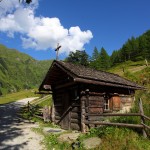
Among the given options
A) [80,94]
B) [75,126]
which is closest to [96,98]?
[80,94]

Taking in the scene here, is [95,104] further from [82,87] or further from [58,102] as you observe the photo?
[58,102]

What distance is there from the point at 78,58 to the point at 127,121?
6539 centimetres

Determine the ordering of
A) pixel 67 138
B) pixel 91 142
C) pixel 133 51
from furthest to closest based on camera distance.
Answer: pixel 133 51
pixel 67 138
pixel 91 142

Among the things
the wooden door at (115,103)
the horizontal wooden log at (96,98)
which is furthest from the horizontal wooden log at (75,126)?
the wooden door at (115,103)

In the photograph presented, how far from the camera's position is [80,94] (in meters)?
17.8

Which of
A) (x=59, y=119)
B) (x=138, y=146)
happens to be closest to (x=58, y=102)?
(x=59, y=119)

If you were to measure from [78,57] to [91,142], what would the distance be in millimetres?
65632

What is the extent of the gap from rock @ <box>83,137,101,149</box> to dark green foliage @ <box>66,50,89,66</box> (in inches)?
2525

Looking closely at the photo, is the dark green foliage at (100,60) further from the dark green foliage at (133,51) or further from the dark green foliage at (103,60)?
the dark green foliage at (133,51)

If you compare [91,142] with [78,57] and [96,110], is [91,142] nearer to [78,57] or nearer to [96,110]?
[96,110]

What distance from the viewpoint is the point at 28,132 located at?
1862cm

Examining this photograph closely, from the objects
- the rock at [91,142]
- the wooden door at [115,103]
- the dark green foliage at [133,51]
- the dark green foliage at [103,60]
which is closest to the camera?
the rock at [91,142]

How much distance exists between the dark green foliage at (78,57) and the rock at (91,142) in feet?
210

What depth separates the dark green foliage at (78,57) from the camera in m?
77.7
